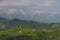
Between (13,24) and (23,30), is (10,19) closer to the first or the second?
(13,24)

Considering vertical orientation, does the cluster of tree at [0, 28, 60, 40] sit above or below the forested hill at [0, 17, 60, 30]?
below

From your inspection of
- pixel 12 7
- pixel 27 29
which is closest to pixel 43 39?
pixel 27 29

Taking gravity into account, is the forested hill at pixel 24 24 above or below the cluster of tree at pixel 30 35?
above

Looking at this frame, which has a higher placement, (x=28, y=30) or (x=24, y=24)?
(x=24, y=24)

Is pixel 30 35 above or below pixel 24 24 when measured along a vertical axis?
below

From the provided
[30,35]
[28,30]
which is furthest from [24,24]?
[30,35]

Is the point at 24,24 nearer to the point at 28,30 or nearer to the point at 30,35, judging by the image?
the point at 28,30
